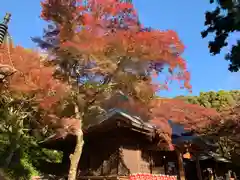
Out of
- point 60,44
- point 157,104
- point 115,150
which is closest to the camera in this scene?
point 60,44

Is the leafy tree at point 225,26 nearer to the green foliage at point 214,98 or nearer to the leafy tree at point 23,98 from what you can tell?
the leafy tree at point 23,98

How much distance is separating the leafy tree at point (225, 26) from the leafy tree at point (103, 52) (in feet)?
8.05

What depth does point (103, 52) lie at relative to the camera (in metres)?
10.5

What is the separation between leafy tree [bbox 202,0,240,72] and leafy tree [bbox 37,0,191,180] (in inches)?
96.5

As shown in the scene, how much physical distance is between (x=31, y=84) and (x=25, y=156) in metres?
9.19

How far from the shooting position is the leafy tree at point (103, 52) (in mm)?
10391

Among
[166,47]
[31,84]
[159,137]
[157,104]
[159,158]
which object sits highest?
[166,47]

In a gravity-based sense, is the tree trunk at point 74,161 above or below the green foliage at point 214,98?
below

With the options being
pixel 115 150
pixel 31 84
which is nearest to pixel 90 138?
pixel 115 150

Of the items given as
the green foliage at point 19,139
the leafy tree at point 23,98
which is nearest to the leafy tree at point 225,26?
the leafy tree at point 23,98

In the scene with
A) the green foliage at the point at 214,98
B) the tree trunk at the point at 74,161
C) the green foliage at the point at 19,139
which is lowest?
the tree trunk at the point at 74,161

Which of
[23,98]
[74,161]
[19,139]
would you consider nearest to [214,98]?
[19,139]

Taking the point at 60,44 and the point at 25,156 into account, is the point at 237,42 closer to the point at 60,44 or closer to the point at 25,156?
the point at 60,44

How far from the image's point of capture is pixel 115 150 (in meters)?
13.2
